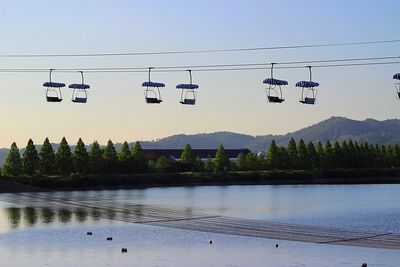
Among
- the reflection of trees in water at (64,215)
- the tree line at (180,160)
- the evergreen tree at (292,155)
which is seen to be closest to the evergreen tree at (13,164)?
the tree line at (180,160)

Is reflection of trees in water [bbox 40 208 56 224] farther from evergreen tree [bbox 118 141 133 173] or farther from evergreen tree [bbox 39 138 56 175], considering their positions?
evergreen tree [bbox 118 141 133 173]

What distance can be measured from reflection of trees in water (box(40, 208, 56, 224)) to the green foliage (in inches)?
2373

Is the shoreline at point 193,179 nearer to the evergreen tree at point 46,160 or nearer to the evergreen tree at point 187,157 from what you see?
the evergreen tree at point 46,160

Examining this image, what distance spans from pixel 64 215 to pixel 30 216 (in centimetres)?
353

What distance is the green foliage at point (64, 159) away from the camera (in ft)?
483

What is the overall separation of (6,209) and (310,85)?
38.6 m

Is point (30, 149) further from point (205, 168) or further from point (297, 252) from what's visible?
point (297, 252)

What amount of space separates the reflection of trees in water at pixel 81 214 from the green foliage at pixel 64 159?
6035 centimetres

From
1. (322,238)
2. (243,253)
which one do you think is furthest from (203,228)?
(243,253)

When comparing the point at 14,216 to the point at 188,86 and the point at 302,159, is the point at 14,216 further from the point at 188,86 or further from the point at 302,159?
the point at 302,159

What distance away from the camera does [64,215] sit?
79.0 metres

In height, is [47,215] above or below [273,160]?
below

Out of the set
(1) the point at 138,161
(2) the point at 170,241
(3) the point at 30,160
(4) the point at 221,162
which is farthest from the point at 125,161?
(2) the point at 170,241

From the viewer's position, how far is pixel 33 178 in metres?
135
